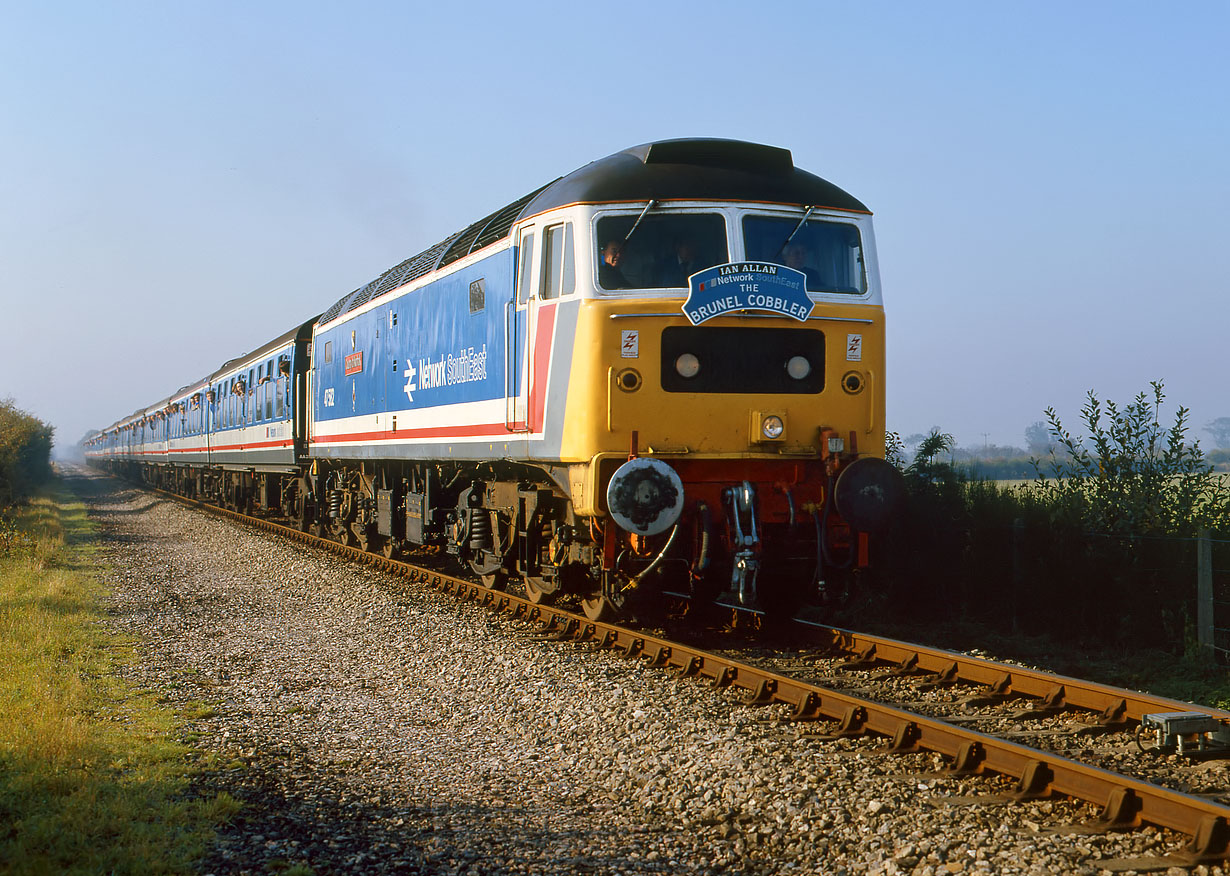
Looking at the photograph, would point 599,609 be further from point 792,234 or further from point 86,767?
point 86,767

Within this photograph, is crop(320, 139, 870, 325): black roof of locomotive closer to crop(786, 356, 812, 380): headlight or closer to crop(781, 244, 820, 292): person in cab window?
crop(781, 244, 820, 292): person in cab window

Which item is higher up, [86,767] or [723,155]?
[723,155]

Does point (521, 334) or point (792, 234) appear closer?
point (792, 234)

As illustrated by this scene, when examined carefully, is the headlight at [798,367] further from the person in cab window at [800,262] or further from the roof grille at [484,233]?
the roof grille at [484,233]

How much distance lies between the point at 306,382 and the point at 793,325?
12797 mm

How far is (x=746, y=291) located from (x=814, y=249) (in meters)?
0.84

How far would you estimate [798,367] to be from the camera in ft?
27.5

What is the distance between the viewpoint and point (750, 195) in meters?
8.45

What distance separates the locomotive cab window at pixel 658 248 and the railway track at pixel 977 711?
2.86 meters

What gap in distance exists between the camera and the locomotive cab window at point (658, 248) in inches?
322

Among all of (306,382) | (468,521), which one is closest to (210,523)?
(306,382)

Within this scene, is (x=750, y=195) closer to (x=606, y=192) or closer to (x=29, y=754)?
(x=606, y=192)

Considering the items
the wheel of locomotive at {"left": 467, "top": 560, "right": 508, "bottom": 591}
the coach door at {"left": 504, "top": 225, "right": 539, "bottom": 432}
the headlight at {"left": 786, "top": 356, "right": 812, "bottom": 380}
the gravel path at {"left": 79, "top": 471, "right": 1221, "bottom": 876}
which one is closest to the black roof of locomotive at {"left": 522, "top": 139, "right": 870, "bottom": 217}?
the coach door at {"left": 504, "top": 225, "right": 539, "bottom": 432}

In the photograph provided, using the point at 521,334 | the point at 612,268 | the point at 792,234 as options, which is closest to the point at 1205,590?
the point at 792,234
